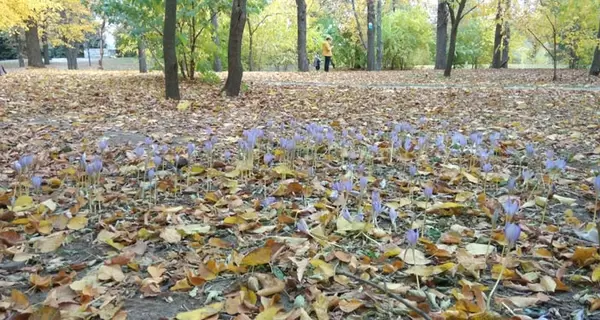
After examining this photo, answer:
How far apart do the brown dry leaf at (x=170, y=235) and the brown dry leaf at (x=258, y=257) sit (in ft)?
1.47

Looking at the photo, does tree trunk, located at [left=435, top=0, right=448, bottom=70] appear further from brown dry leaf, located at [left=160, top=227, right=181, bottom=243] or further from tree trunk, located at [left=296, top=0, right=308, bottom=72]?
brown dry leaf, located at [left=160, top=227, right=181, bottom=243]

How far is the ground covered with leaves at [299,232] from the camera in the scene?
1.51 m

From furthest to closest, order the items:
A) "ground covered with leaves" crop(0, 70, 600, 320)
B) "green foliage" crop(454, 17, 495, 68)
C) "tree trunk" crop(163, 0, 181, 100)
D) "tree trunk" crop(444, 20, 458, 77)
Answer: "green foliage" crop(454, 17, 495, 68), "tree trunk" crop(444, 20, 458, 77), "tree trunk" crop(163, 0, 181, 100), "ground covered with leaves" crop(0, 70, 600, 320)

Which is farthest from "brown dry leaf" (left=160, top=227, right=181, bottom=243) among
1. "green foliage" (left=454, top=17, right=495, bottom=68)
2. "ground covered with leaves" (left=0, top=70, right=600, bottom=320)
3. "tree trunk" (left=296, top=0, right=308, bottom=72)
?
"green foliage" (left=454, top=17, right=495, bottom=68)

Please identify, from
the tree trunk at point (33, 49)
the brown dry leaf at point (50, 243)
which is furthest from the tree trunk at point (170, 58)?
the tree trunk at point (33, 49)

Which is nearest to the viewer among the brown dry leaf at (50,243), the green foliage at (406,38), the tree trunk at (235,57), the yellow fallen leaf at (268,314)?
the yellow fallen leaf at (268,314)

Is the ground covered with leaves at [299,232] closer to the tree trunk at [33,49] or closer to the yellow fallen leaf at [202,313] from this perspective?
the yellow fallen leaf at [202,313]

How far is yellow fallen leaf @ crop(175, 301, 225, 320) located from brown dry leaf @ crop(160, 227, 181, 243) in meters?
0.57

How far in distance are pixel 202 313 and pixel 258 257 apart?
30 cm

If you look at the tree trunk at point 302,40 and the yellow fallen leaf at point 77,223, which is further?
the tree trunk at point 302,40

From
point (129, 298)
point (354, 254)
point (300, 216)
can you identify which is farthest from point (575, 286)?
point (129, 298)

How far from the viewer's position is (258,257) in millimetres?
1670

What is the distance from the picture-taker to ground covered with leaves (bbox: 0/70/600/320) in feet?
4.95

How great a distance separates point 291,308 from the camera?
1.51m
